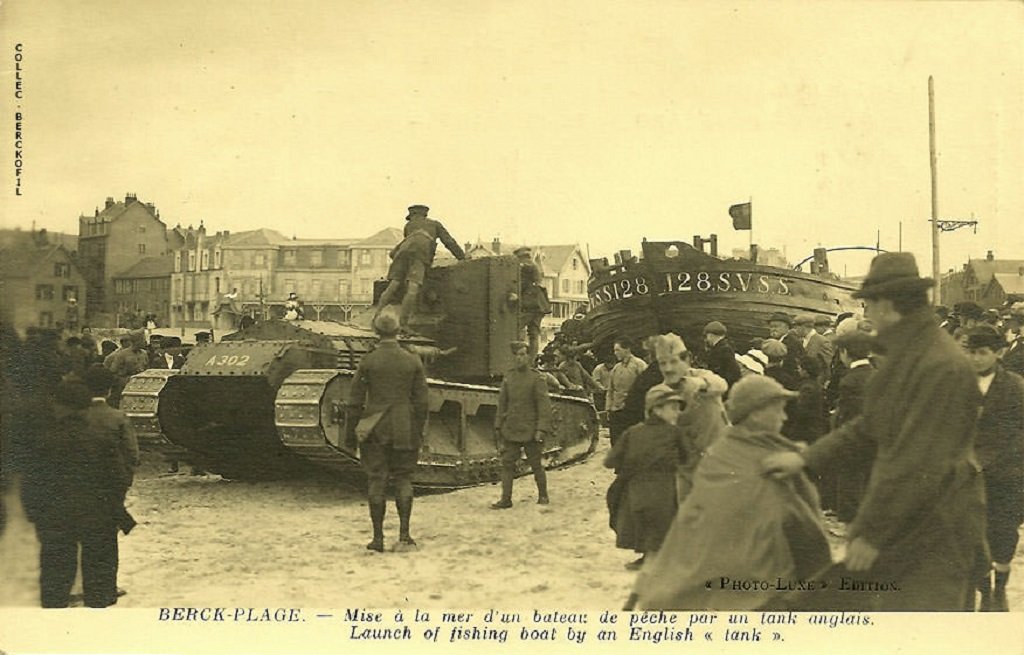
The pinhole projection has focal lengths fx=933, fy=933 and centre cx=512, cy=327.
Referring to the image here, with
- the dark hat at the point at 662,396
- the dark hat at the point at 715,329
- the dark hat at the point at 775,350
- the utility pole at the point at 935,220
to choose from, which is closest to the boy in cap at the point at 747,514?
the dark hat at the point at 662,396

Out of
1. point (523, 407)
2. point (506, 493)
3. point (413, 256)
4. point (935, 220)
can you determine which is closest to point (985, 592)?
point (935, 220)

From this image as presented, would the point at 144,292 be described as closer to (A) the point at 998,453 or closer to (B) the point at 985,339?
(B) the point at 985,339

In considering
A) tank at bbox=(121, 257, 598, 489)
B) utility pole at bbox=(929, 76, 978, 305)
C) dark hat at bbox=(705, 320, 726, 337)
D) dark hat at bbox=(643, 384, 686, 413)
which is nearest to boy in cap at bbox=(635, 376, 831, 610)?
dark hat at bbox=(643, 384, 686, 413)

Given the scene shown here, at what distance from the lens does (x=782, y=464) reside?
3.71 m

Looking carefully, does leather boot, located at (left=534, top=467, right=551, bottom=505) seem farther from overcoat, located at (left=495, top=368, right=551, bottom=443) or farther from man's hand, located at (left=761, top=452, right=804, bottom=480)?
man's hand, located at (left=761, top=452, right=804, bottom=480)

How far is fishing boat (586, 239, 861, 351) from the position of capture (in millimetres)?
11742

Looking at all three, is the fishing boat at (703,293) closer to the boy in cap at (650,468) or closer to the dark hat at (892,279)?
the boy in cap at (650,468)

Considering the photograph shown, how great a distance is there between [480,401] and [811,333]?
3.18 metres

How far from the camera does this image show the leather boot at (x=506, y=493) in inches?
306

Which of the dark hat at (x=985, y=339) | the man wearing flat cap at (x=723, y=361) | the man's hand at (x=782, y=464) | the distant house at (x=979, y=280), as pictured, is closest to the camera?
the man's hand at (x=782, y=464)

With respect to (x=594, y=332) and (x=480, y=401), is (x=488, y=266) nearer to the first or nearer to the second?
(x=480, y=401)

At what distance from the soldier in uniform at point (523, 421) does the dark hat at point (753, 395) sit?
424cm

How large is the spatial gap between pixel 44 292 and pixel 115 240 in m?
0.61

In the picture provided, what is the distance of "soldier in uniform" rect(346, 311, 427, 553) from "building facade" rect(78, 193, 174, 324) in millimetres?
2012
